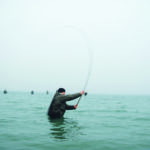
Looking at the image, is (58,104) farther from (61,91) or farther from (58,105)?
(61,91)

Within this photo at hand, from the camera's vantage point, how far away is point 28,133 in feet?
25.5

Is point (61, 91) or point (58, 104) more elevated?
point (61, 91)

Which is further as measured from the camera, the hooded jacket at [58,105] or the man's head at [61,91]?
the man's head at [61,91]

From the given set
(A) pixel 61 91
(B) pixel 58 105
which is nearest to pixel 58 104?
(B) pixel 58 105

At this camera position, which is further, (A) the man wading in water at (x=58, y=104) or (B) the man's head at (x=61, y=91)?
(B) the man's head at (x=61, y=91)

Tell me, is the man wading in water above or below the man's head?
below

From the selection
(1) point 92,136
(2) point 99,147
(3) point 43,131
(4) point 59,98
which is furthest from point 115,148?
(4) point 59,98

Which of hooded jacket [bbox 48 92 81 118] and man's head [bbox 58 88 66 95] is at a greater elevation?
man's head [bbox 58 88 66 95]

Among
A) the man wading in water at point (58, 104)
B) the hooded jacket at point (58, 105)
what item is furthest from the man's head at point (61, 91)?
the hooded jacket at point (58, 105)

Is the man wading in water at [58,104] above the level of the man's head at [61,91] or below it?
below

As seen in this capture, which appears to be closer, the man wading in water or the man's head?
the man wading in water

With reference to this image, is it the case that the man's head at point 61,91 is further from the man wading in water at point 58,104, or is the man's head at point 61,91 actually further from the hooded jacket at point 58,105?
the hooded jacket at point 58,105

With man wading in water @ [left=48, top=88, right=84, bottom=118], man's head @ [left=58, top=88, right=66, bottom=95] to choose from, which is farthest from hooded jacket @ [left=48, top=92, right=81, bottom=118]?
man's head @ [left=58, top=88, right=66, bottom=95]

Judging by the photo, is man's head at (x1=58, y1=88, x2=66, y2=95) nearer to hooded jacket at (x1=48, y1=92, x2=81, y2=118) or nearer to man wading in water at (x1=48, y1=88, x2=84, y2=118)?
man wading in water at (x1=48, y1=88, x2=84, y2=118)
